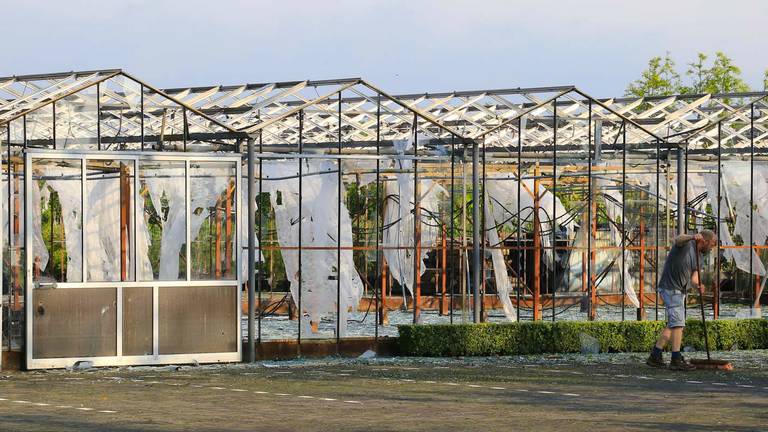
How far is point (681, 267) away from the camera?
1543 centimetres

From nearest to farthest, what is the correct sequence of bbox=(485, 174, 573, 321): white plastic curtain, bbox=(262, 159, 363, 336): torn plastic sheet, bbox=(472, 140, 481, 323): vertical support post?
bbox=(472, 140, 481, 323): vertical support post, bbox=(262, 159, 363, 336): torn plastic sheet, bbox=(485, 174, 573, 321): white plastic curtain

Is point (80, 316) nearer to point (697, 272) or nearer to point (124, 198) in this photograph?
point (124, 198)

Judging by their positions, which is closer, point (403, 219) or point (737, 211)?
point (403, 219)

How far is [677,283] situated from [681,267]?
208 mm

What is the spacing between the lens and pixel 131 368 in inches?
610

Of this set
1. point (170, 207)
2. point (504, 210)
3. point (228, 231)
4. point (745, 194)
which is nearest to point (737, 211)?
point (745, 194)

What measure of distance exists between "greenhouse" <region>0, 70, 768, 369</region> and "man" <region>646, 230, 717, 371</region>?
309 centimetres

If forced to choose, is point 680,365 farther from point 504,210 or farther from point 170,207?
point 504,210

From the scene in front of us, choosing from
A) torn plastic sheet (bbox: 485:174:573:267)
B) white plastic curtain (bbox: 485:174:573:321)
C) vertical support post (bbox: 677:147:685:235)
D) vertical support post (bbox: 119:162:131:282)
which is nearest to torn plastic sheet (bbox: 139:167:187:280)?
vertical support post (bbox: 119:162:131:282)

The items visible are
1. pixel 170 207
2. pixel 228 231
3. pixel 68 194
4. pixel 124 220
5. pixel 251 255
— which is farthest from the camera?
pixel 68 194

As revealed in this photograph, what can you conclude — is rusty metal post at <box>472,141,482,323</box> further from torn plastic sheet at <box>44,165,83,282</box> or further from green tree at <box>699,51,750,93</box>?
green tree at <box>699,51,750,93</box>

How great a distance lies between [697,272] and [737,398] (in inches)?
111

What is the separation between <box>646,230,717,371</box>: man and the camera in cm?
1525

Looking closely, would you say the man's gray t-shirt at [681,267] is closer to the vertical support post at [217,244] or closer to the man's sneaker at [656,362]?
the man's sneaker at [656,362]
